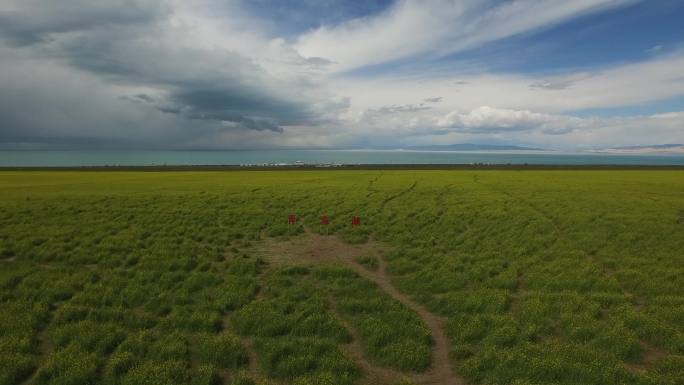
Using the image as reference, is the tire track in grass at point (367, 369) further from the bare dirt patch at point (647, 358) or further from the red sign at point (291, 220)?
the red sign at point (291, 220)

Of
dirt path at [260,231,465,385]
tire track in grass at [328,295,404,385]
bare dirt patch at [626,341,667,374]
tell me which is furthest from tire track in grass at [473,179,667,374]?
tire track in grass at [328,295,404,385]

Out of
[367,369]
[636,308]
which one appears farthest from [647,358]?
[367,369]

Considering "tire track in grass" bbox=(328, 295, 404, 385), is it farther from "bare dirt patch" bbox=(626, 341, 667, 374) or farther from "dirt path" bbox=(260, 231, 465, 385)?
"bare dirt patch" bbox=(626, 341, 667, 374)

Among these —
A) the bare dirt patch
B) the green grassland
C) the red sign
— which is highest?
the red sign

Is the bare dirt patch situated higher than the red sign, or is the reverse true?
the red sign

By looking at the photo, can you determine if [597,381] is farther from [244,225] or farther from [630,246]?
[244,225]

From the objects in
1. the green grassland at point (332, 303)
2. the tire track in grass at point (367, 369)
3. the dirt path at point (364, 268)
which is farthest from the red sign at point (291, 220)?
the tire track in grass at point (367, 369)

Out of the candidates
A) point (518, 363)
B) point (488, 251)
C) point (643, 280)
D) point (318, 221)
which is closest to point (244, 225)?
point (318, 221)
